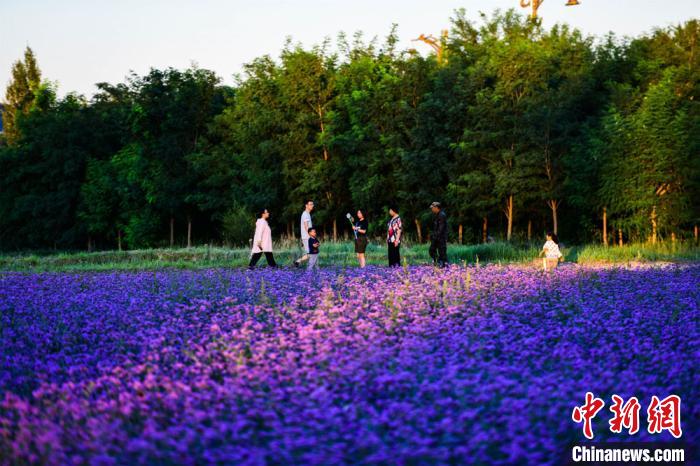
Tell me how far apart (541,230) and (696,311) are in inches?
1282

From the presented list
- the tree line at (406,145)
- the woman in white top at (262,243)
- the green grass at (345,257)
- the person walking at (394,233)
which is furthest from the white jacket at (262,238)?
the tree line at (406,145)

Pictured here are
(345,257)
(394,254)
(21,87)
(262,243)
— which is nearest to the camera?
(394,254)

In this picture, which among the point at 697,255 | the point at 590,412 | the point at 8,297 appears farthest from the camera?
the point at 697,255

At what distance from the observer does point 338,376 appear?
589 centimetres

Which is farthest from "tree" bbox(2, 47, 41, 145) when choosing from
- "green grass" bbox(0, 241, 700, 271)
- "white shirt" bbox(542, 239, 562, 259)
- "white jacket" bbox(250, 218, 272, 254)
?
"white shirt" bbox(542, 239, 562, 259)

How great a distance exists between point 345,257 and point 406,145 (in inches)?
479

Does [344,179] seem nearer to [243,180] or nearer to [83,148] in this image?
[243,180]

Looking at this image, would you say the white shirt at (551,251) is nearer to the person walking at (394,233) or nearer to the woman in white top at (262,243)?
the person walking at (394,233)

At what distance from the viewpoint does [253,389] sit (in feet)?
18.4

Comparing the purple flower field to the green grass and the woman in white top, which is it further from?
the green grass

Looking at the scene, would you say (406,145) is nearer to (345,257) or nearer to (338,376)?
(345,257)

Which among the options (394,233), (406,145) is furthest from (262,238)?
(406,145)

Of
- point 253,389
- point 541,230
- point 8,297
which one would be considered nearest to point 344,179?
point 541,230

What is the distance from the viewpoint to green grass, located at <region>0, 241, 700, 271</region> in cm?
2453
